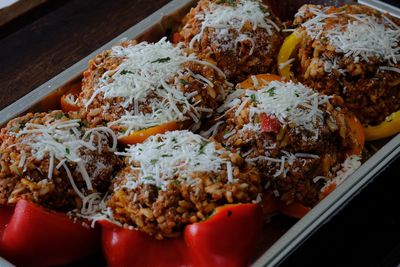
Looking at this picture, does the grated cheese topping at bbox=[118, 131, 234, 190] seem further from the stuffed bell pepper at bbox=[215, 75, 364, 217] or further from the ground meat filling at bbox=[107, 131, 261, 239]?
the stuffed bell pepper at bbox=[215, 75, 364, 217]

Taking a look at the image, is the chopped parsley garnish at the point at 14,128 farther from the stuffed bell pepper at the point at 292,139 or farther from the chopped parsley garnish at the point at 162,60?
the stuffed bell pepper at the point at 292,139

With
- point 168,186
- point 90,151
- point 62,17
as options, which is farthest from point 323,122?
point 62,17

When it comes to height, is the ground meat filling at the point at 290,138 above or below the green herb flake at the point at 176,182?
below

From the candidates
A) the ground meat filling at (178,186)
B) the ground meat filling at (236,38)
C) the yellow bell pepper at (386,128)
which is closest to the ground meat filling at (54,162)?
the ground meat filling at (178,186)

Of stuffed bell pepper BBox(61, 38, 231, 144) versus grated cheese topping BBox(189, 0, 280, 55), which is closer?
stuffed bell pepper BBox(61, 38, 231, 144)

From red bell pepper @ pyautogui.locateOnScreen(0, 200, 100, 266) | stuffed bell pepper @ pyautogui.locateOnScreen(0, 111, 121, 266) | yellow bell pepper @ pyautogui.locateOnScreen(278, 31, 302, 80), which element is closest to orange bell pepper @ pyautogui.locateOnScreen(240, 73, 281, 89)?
→ yellow bell pepper @ pyautogui.locateOnScreen(278, 31, 302, 80)
